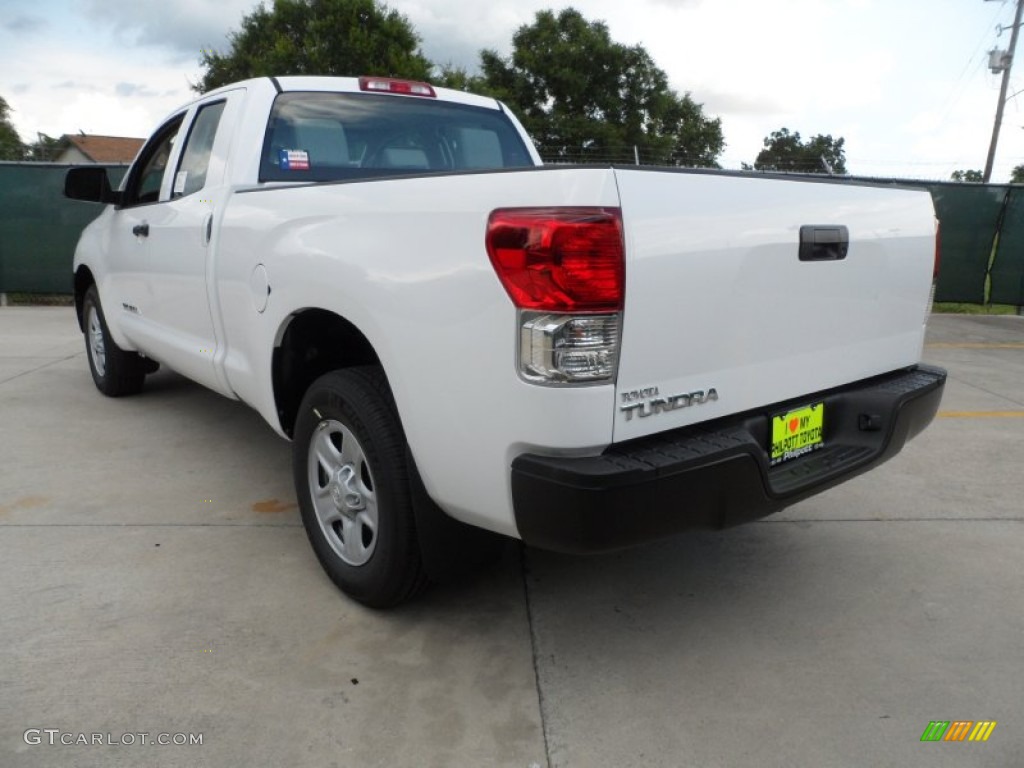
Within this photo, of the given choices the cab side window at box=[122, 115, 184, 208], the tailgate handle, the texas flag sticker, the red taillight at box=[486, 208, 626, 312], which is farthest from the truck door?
the tailgate handle

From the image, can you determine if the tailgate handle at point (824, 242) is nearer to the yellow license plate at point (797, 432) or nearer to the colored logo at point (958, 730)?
the yellow license plate at point (797, 432)

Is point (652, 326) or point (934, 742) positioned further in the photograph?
point (934, 742)

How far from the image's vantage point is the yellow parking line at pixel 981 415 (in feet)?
17.7

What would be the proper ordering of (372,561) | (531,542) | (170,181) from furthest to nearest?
(170,181) → (372,561) → (531,542)

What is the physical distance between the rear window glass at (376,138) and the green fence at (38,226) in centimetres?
791

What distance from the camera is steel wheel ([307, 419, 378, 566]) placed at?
2590 mm

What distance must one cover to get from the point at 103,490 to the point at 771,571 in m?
3.06

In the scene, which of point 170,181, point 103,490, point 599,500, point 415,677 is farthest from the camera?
point 170,181

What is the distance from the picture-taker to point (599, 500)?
185cm

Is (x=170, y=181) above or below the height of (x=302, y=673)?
above

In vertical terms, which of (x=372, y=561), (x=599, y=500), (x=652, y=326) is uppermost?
(x=652, y=326)

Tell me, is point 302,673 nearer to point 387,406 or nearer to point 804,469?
point 387,406

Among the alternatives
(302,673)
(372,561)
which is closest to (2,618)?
(302,673)
